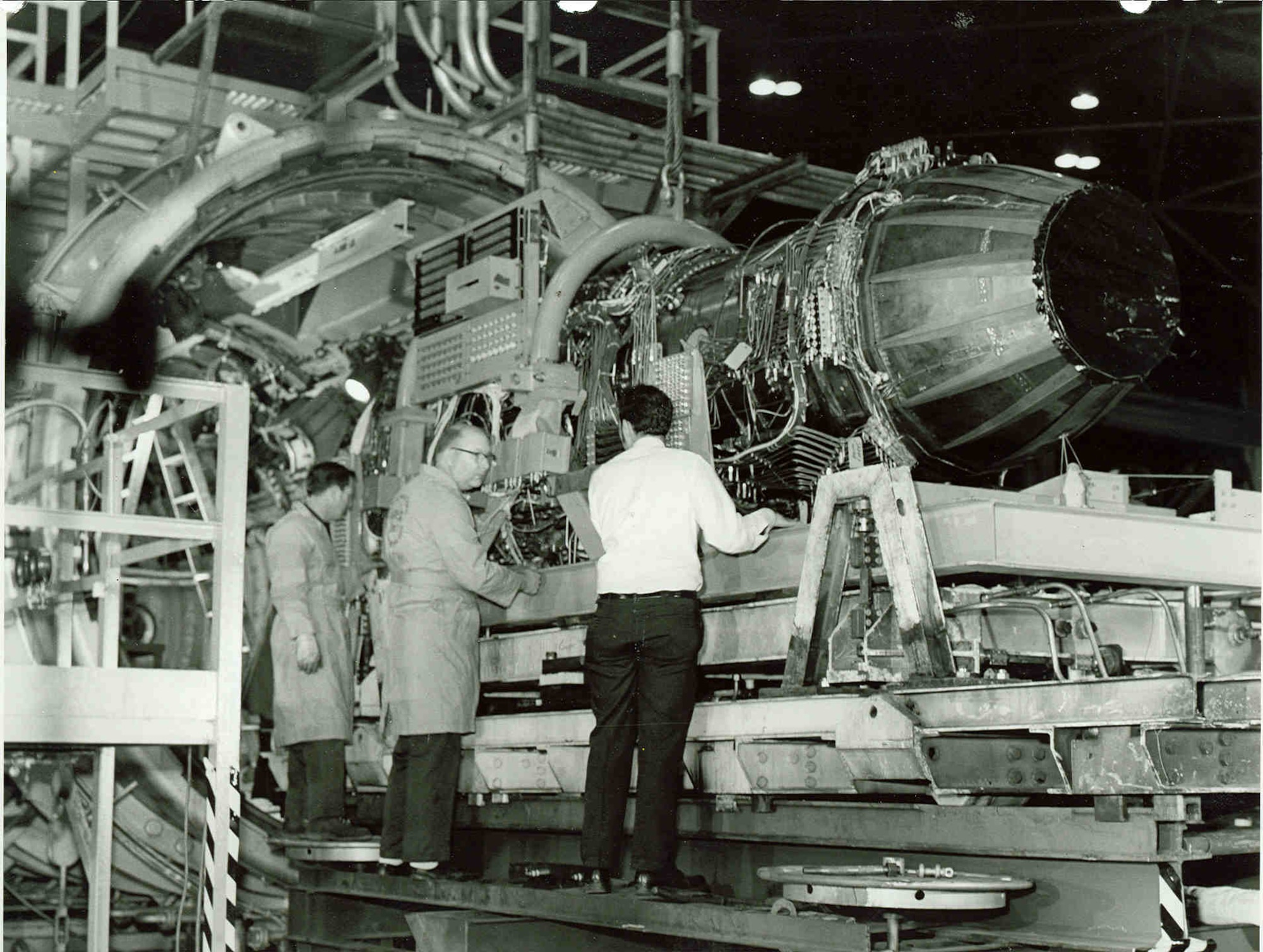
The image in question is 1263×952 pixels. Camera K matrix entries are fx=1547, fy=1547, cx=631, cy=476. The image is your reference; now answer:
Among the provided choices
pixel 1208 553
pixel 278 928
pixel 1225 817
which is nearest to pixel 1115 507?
pixel 1208 553

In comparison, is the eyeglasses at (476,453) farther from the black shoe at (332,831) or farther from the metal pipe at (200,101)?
the metal pipe at (200,101)

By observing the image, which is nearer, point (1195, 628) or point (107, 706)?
point (1195, 628)

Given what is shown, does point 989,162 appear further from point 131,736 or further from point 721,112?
point 721,112

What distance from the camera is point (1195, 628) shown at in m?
5.14

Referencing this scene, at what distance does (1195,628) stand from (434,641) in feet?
8.97

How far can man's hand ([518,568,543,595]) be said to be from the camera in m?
6.03

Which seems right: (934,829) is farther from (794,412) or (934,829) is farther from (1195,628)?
(794,412)

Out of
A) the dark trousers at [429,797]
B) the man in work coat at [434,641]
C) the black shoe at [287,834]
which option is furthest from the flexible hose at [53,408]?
the dark trousers at [429,797]

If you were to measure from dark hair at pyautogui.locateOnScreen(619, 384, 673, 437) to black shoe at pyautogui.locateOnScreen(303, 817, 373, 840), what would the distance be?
2.34 metres

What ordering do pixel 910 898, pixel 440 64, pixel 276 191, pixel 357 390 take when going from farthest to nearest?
pixel 440 64 → pixel 357 390 → pixel 276 191 → pixel 910 898

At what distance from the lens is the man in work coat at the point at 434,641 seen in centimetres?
584

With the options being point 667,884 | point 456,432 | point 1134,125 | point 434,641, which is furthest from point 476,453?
point 1134,125

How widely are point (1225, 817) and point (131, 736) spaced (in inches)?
155

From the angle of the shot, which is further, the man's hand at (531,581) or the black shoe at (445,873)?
the man's hand at (531,581)
